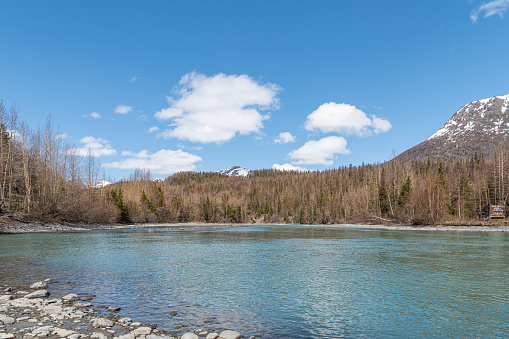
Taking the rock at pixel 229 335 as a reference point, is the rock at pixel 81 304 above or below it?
below

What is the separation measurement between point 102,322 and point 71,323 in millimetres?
957

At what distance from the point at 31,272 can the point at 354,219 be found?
11399cm

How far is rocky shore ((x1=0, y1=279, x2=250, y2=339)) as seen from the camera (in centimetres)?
893

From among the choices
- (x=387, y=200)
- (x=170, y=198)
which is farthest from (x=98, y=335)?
(x=170, y=198)

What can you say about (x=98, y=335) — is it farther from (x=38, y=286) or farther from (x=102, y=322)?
(x=38, y=286)

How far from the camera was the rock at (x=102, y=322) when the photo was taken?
980 centimetres

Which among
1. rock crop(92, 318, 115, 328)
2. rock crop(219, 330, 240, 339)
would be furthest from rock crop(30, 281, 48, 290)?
rock crop(219, 330, 240, 339)

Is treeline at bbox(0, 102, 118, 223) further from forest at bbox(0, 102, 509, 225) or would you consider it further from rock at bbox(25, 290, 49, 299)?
rock at bbox(25, 290, 49, 299)

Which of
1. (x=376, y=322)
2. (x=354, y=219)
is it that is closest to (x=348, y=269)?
(x=376, y=322)

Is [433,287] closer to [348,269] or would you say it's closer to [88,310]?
[348,269]

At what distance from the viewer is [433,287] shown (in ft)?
53.4

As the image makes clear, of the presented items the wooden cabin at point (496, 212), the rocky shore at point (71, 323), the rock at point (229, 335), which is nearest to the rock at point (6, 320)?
the rocky shore at point (71, 323)

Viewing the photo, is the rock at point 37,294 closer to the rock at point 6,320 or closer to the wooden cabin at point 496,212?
the rock at point 6,320

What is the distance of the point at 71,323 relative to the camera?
9.95 m
